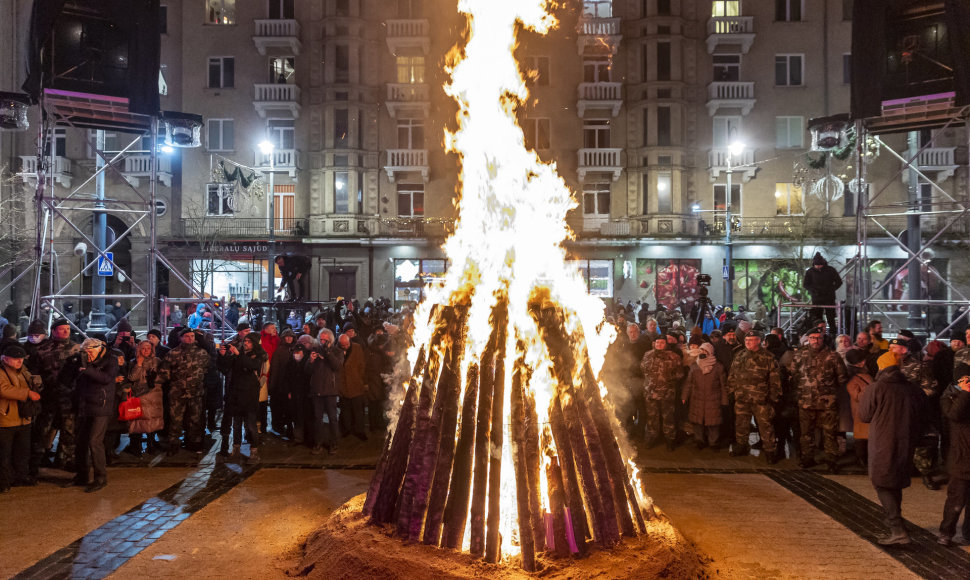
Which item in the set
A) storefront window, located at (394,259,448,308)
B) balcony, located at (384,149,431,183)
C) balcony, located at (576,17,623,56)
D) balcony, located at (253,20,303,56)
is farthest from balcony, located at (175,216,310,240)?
balcony, located at (576,17,623,56)

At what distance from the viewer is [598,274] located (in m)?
32.9

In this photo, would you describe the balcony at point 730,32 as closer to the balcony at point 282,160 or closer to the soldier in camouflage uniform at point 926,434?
the balcony at point 282,160

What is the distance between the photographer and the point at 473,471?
5.70m

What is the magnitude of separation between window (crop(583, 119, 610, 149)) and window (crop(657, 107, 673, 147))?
257 cm

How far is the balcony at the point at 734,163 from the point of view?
104ft

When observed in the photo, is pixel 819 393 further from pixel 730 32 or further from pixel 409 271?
pixel 730 32

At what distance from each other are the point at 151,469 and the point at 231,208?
25.9m

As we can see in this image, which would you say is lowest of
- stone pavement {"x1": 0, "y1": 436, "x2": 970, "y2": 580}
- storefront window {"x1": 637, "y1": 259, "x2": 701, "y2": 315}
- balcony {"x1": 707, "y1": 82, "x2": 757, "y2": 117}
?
stone pavement {"x1": 0, "y1": 436, "x2": 970, "y2": 580}

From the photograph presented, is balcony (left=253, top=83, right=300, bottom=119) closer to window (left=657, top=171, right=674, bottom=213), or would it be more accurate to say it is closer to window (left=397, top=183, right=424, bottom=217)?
window (left=397, top=183, right=424, bottom=217)

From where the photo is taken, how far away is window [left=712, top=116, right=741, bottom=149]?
106 feet

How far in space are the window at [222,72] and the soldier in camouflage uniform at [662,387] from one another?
1187 inches

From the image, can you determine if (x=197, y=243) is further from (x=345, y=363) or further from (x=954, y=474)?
(x=954, y=474)

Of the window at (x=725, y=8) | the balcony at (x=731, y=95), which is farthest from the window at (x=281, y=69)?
the window at (x=725, y=8)

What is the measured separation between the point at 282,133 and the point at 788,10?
2692cm
